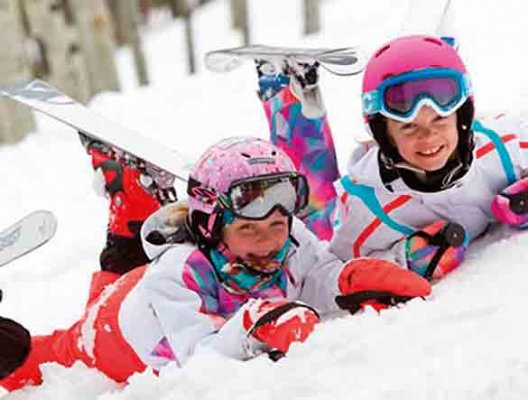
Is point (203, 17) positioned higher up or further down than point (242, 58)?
further down

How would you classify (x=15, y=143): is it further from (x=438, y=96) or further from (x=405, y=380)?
(x=405, y=380)

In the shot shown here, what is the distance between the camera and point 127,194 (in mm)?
3441

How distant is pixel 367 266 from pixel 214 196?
460 mm

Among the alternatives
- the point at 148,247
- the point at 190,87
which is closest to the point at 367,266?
the point at 148,247

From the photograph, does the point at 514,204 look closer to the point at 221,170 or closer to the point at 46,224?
the point at 221,170

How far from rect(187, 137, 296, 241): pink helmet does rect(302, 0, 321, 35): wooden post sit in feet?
22.1

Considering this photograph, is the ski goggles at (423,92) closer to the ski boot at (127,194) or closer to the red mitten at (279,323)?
the red mitten at (279,323)

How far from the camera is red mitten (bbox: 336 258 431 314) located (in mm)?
2303

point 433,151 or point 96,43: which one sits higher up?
point 433,151

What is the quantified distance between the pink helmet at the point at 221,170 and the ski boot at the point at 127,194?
2.62 feet

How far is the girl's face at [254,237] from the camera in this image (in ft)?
8.24

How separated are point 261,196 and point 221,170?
138 millimetres

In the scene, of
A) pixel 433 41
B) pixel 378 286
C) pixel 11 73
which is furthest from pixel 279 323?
pixel 11 73

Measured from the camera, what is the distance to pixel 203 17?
17094mm
